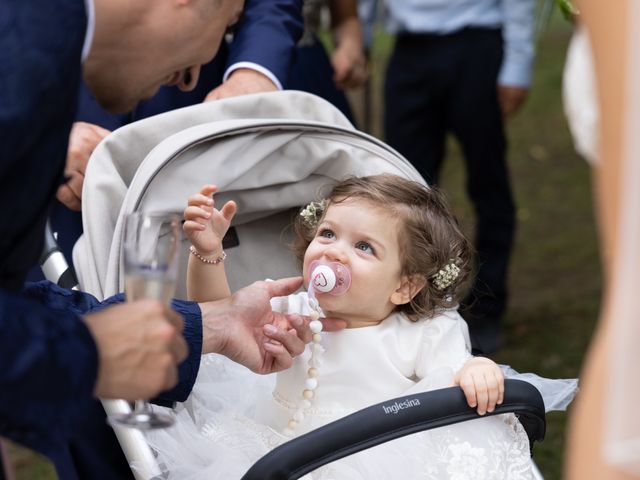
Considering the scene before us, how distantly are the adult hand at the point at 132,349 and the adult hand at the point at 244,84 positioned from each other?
4.27 ft

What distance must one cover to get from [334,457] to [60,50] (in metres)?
0.85

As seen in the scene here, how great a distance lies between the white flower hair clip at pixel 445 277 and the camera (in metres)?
2.40

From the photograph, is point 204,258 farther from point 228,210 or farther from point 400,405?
point 400,405

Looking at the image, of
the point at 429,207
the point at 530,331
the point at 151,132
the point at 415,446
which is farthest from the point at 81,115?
the point at 530,331

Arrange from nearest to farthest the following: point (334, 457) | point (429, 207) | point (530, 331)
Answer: point (334, 457), point (429, 207), point (530, 331)

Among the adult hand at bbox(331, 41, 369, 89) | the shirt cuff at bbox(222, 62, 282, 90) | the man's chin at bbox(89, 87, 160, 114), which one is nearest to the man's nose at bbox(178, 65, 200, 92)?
the man's chin at bbox(89, 87, 160, 114)

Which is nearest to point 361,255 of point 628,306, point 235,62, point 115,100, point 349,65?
point 115,100

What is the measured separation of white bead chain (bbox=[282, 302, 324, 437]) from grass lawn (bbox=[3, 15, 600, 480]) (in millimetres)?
741

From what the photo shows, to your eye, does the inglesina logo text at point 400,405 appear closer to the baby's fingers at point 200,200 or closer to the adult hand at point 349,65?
the baby's fingers at point 200,200

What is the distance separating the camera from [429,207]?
8.05ft

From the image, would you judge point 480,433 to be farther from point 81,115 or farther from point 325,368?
point 81,115

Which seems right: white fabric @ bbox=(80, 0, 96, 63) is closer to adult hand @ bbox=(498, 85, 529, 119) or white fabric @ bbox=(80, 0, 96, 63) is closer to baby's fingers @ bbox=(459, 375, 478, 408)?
baby's fingers @ bbox=(459, 375, 478, 408)

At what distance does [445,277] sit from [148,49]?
0.94 meters

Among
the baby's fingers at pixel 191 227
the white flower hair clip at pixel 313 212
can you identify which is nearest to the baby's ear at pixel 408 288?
the white flower hair clip at pixel 313 212
